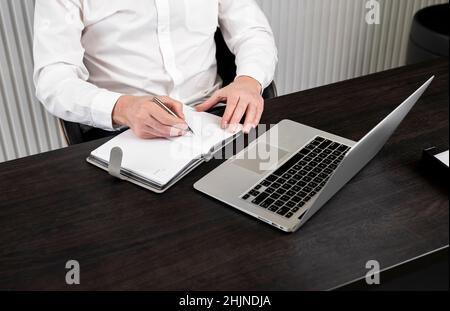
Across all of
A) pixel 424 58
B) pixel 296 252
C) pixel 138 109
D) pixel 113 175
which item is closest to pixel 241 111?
pixel 138 109

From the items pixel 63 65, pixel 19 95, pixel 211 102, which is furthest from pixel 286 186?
pixel 19 95

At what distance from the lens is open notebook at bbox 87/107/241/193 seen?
1154 mm

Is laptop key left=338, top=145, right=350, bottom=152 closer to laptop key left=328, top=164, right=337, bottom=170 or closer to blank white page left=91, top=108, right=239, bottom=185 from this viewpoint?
laptop key left=328, top=164, right=337, bottom=170

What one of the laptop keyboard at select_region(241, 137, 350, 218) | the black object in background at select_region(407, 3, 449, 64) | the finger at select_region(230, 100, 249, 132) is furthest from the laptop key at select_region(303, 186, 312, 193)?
the black object in background at select_region(407, 3, 449, 64)

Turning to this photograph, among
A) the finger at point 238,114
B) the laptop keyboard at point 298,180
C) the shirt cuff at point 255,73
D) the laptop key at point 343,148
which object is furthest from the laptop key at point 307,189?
the shirt cuff at point 255,73

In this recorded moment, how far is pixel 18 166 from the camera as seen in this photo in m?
1.23

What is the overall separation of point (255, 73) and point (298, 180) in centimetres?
55

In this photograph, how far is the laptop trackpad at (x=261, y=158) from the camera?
119 centimetres

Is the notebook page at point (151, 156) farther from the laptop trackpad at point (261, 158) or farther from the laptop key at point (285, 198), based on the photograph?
the laptop key at point (285, 198)

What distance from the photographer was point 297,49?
8.60 ft

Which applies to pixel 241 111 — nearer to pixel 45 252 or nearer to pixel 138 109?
pixel 138 109

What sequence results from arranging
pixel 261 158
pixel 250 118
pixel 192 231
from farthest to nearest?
pixel 250 118 < pixel 261 158 < pixel 192 231

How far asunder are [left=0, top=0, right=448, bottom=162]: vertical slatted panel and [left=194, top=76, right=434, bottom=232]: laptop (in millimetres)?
1202

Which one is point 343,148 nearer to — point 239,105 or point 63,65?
point 239,105
